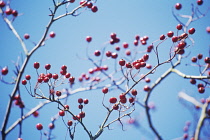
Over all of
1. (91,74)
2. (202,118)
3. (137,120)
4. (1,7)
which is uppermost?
(1,7)

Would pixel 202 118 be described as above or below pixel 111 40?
below

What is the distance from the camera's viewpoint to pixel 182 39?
2.69 meters

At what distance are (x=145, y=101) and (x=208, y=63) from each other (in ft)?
4.26

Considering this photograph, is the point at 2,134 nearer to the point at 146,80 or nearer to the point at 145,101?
the point at 145,101

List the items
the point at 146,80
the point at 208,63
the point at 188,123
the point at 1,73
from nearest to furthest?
1. the point at 208,63
2. the point at 1,73
3. the point at 146,80
4. the point at 188,123

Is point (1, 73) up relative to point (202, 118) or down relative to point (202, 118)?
up

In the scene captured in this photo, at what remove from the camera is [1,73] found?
3.36m

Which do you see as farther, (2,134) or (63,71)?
(63,71)

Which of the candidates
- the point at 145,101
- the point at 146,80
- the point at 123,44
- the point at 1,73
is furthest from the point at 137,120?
the point at 1,73

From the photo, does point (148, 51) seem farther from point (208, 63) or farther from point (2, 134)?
point (2, 134)

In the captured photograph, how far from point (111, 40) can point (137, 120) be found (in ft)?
6.37

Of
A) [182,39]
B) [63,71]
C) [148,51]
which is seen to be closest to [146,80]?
[148,51]

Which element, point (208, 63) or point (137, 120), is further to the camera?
point (137, 120)

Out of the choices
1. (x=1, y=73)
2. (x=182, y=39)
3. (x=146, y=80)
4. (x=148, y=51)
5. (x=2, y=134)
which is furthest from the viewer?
(x=146, y=80)
